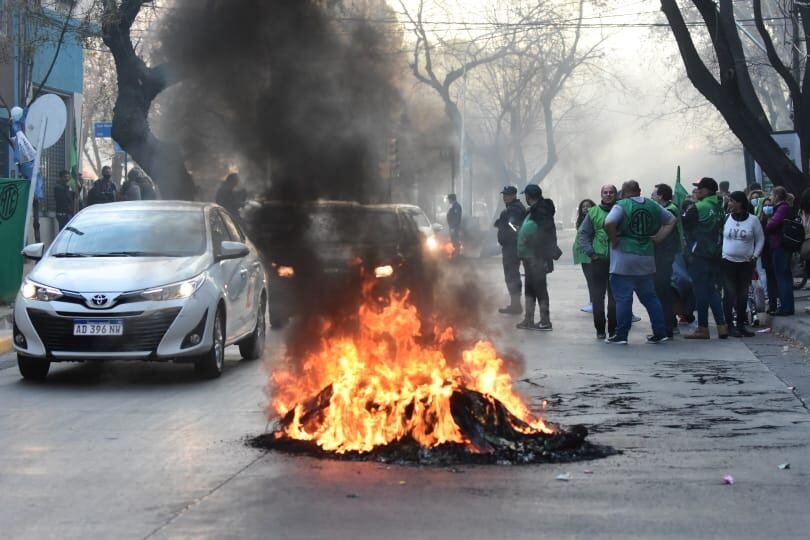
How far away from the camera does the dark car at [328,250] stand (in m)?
9.27

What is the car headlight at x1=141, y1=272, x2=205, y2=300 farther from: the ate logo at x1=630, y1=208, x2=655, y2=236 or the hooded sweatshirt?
the hooded sweatshirt

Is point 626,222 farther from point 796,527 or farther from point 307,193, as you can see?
point 796,527

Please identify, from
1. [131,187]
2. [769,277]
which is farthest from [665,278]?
[131,187]

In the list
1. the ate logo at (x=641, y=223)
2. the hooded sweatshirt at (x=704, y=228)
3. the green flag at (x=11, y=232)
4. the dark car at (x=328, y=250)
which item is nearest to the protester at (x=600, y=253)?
the ate logo at (x=641, y=223)

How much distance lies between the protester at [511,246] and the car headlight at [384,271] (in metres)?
7.52

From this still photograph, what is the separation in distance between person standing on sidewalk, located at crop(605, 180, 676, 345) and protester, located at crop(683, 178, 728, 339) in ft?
2.88

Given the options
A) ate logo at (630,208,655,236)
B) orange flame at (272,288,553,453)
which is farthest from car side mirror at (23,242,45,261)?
ate logo at (630,208,655,236)

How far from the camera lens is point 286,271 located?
1065 centimetres

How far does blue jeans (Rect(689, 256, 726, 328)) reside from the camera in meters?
15.0

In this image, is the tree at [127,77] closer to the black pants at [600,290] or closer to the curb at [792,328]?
the black pants at [600,290]

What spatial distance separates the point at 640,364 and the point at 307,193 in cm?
425

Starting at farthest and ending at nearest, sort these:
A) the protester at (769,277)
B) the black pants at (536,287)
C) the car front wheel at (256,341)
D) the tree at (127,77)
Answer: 1. the tree at (127,77)
2. the protester at (769,277)
3. the black pants at (536,287)
4. the car front wheel at (256,341)

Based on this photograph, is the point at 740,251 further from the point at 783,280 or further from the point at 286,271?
the point at 286,271

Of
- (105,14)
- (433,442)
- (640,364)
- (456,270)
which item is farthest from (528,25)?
(433,442)
